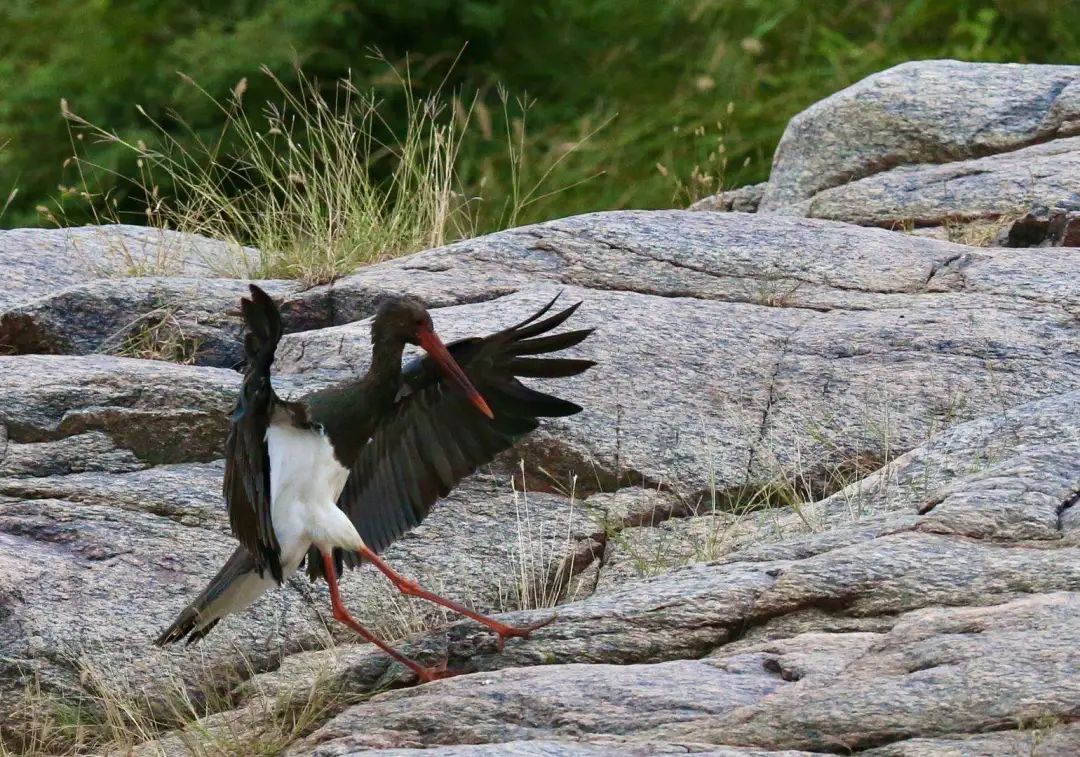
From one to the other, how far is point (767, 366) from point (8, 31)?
974 cm

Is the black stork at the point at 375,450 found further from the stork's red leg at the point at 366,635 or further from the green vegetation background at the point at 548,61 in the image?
the green vegetation background at the point at 548,61

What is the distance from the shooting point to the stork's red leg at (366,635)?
4.75 metres

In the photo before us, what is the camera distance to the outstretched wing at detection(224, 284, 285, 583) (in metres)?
4.55

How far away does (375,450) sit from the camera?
553 cm

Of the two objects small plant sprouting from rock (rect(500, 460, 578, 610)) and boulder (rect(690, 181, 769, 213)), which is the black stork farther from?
boulder (rect(690, 181, 769, 213))

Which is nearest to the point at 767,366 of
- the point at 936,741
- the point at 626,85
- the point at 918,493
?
the point at 918,493

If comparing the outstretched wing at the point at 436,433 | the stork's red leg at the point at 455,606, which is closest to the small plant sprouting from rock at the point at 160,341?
the outstretched wing at the point at 436,433

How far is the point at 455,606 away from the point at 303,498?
57 cm

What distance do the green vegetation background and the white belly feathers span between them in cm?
556

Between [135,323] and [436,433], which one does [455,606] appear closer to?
[436,433]

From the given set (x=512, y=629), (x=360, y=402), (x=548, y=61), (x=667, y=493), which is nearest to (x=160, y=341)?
(x=360, y=402)

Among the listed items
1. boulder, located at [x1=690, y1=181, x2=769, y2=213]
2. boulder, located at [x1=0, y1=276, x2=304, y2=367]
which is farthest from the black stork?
boulder, located at [x1=690, y1=181, x2=769, y2=213]

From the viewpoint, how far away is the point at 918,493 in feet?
A: 17.7

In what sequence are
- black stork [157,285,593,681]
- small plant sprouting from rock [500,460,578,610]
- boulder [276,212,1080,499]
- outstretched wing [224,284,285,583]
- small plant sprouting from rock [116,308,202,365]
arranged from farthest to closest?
small plant sprouting from rock [116,308,202,365] < boulder [276,212,1080,499] < small plant sprouting from rock [500,460,578,610] < black stork [157,285,593,681] < outstretched wing [224,284,285,583]
